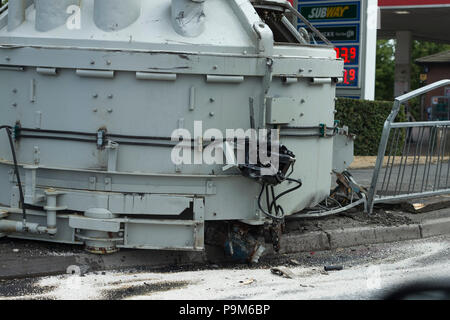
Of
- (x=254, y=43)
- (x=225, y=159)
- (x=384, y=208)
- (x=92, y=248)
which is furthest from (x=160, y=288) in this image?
(x=384, y=208)

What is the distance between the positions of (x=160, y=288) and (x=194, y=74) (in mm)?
1906

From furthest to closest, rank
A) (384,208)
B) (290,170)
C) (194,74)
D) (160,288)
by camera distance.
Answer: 1. (384,208)
2. (290,170)
3. (194,74)
4. (160,288)

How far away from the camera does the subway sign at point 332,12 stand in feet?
49.1

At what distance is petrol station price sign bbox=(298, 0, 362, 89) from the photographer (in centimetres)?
1495

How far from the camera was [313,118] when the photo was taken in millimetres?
7336

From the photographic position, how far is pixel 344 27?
15.1 m

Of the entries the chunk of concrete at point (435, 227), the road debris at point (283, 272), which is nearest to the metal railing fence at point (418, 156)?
the chunk of concrete at point (435, 227)

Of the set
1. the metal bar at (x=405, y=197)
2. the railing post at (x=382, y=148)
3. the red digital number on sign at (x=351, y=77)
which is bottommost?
the metal bar at (x=405, y=197)

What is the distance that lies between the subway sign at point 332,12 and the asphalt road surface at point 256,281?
849 cm

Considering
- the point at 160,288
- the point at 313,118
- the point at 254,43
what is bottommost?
the point at 160,288

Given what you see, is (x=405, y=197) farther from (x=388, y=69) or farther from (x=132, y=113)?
(x=388, y=69)

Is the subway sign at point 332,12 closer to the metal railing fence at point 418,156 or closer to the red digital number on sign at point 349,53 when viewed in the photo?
the red digital number on sign at point 349,53

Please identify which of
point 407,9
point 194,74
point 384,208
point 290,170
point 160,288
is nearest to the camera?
point 160,288

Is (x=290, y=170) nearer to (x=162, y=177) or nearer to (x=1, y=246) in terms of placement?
(x=162, y=177)
